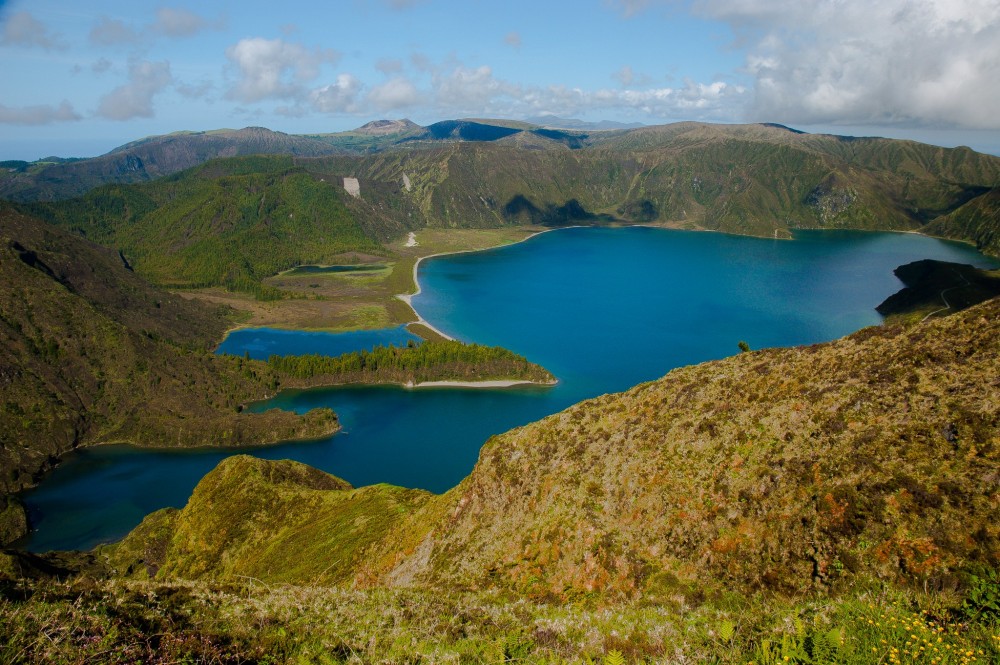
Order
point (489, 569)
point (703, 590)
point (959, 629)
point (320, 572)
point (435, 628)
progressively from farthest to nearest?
point (320, 572) → point (489, 569) → point (703, 590) → point (435, 628) → point (959, 629)

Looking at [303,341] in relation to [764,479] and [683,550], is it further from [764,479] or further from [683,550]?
[764,479]

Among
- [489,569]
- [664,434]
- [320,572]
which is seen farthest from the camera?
[320,572]

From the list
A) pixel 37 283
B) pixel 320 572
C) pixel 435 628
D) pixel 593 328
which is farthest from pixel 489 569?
pixel 37 283

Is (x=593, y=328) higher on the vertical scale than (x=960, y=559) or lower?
lower

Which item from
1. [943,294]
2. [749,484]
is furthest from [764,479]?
[943,294]

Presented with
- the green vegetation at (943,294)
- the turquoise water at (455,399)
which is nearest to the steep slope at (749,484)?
the turquoise water at (455,399)

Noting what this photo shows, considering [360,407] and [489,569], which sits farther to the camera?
[360,407]

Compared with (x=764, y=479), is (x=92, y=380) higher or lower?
lower

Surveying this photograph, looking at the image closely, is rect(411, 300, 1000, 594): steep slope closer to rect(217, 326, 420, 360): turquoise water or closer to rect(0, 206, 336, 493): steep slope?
rect(0, 206, 336, 493): steep slope

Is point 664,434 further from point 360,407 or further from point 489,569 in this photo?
point 360,407
